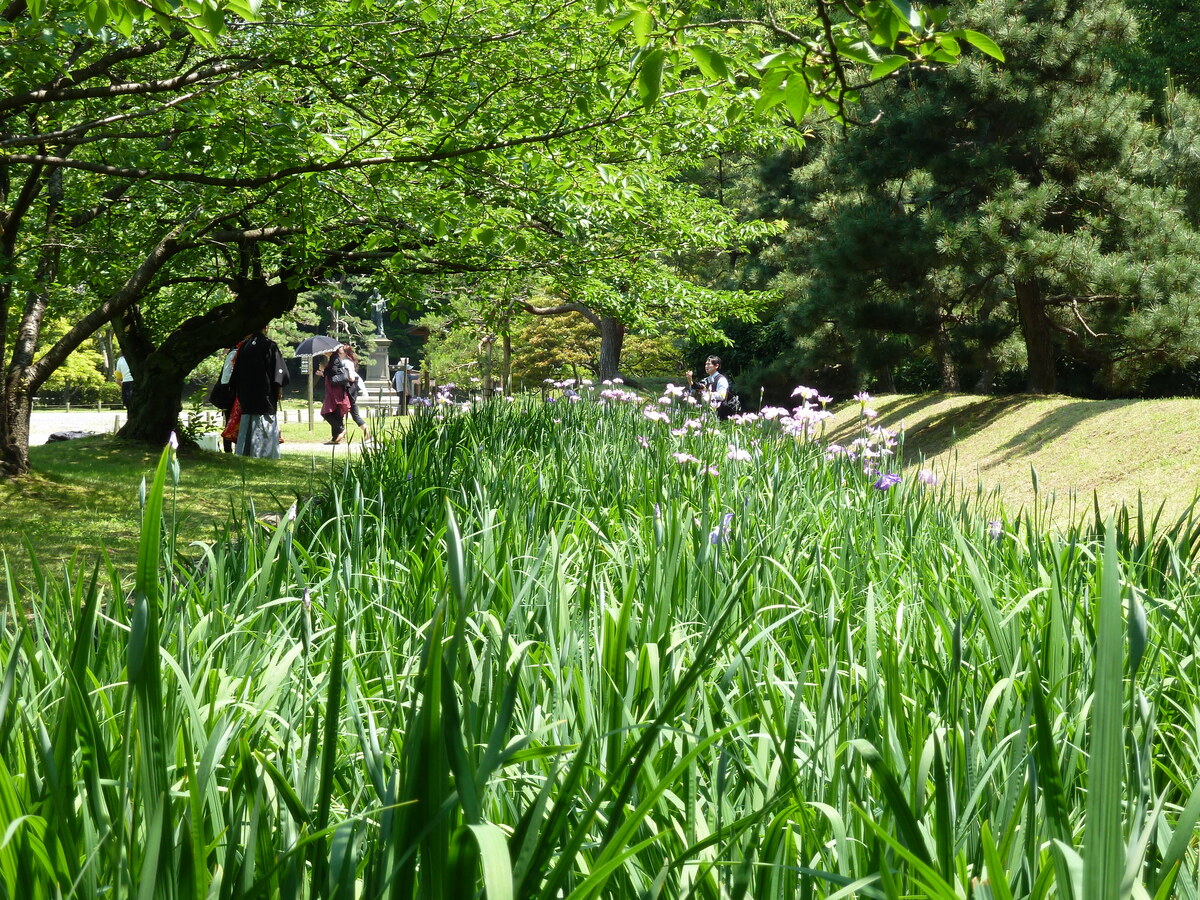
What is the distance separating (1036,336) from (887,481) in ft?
37.6

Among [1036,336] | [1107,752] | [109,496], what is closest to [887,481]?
[1107,752]

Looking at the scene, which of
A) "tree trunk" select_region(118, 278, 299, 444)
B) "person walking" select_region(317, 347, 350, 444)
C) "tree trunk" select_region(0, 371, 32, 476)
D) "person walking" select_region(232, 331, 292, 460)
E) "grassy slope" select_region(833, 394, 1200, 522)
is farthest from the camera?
"person walking" select_region(317, 347, 350, 444)

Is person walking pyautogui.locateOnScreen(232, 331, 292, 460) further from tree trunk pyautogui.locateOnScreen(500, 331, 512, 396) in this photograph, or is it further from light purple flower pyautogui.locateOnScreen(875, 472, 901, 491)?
light purple flower pyautogui.locateOnScreen(875, 472, 901, 491)

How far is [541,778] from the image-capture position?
138 cm

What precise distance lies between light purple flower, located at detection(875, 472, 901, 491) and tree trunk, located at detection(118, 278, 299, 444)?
9.04 meters

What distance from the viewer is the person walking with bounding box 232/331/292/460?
39.3ft

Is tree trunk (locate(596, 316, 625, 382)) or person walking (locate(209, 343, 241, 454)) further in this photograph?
tree trunk (locate(596, 316, 625, 382))

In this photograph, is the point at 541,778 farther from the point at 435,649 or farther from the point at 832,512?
the point at 832,512

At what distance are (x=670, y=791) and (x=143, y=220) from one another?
31.7 feet

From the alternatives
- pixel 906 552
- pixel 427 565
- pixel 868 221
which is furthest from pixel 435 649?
pixel 868 221

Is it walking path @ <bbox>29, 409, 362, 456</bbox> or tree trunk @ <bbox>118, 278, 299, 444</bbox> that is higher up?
tree trunk @ <bbox>118, 278, 299, 444</bbox>

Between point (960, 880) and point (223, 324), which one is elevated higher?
point (223, 324)

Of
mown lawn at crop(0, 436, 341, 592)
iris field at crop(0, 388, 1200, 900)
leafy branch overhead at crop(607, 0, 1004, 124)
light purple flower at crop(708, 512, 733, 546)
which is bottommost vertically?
mown lawn at crop(0, 436, 341, 592)

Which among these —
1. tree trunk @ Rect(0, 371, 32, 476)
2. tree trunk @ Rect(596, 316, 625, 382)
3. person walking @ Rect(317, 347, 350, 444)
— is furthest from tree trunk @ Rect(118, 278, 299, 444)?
tree trunk @ Rect(596, 316, 625, 382)
